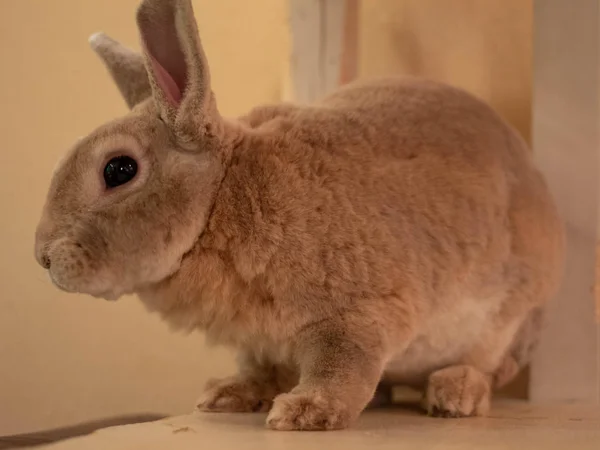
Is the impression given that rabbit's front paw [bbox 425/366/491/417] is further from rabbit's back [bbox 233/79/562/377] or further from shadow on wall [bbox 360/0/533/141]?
shadow on wall [bbox 360/0/533/141]

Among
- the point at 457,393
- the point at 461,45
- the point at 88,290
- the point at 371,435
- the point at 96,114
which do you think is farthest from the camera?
the point at 96,114

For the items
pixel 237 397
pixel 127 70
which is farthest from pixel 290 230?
pixel 127 70

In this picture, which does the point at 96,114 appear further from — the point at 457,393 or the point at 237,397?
the point at 457,393

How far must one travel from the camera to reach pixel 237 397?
3.76ft

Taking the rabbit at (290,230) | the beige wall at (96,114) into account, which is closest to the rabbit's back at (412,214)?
the rabbit at (290,230)

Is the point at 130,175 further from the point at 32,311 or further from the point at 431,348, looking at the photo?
the point at 32,311

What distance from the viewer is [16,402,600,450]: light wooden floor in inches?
31.3

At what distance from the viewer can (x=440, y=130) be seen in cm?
115

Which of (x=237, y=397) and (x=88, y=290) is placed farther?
(x=237, y=397)

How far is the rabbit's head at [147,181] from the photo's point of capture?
96cm

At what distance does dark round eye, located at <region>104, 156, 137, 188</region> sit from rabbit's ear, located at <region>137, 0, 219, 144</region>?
0.24ft

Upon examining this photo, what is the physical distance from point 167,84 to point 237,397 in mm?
470

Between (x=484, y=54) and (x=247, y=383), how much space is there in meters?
0.88

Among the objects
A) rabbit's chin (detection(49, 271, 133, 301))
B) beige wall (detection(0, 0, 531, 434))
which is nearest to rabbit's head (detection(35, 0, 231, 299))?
rabbit's chin (detection(49, 271, 133, 301))
